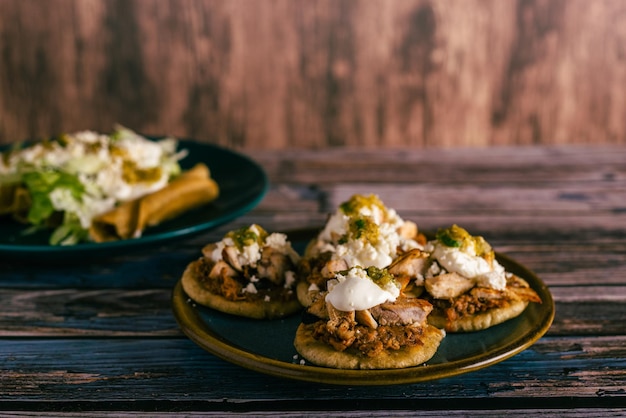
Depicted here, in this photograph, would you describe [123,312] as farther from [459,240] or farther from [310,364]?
[459,240]

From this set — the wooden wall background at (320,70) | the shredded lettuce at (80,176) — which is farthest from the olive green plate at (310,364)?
the wooden wall background at (320,70)

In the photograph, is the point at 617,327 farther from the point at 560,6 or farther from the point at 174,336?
the point at 560,6

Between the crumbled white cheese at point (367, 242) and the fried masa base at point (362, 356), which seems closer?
the fried masa base at point (362, 356)

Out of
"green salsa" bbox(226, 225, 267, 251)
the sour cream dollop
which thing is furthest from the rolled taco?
the sour cream dollop

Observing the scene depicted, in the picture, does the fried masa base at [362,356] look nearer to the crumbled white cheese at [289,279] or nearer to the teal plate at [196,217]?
the crumbled white cheese at [289,279]

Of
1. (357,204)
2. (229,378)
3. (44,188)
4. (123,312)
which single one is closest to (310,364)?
(229,378)

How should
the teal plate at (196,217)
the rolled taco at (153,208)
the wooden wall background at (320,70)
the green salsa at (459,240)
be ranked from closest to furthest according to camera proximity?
the green salsa at (459,240), the teal plate at (196,217), the rolled taco at (153,208), the wooden wall background at (320,70)

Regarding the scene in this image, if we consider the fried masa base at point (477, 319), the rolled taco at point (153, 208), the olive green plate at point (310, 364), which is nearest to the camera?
the olive green plate at point (310, 364)
